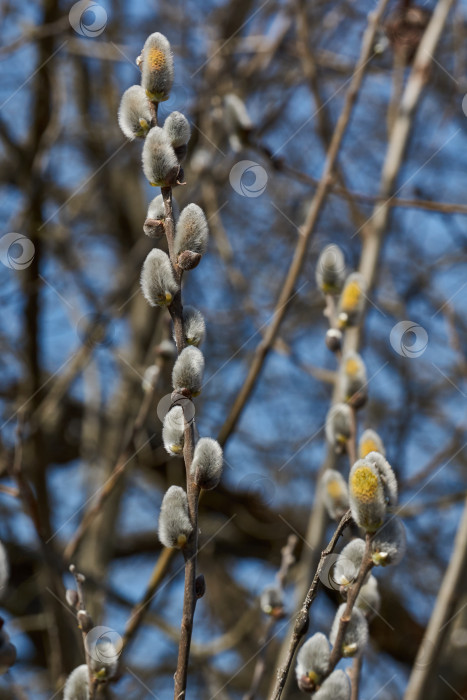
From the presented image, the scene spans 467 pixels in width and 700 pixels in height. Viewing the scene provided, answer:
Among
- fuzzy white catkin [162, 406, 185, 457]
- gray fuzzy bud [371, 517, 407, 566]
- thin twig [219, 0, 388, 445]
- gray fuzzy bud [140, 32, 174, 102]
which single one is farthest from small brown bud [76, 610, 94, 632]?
thin twig [219, 0, 388, 445]

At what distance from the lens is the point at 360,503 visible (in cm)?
72

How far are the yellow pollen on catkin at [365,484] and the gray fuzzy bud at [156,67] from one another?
415mm

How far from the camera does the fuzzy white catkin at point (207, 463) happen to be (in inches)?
28.4

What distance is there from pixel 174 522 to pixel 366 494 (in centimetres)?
16

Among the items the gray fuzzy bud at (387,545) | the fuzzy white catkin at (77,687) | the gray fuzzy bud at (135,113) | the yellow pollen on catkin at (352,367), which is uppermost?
the gray fuzzy bud at (135,113)

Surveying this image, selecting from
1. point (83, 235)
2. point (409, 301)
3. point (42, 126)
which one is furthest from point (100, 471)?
point (83, 235)

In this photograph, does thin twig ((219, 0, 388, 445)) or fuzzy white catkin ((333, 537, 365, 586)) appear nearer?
fuzzy white catkin ((333, 537, 365, 586))

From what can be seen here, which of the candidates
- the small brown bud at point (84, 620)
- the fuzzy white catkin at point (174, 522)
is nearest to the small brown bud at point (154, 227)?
the fuzzy white catkin at point (174, 522)

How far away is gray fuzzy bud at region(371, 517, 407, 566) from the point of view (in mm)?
765

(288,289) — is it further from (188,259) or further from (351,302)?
(188,259)

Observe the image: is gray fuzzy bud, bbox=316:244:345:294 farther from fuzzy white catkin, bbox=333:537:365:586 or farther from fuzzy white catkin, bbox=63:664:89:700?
fuzzy white catkin, bbox=63:664:89:700

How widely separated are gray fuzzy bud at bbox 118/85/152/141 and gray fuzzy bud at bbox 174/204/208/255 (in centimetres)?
13

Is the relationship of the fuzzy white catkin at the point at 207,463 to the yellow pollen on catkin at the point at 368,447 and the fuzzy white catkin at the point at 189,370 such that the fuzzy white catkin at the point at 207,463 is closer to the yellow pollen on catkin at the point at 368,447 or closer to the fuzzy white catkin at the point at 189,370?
the fuzzy white catkin at the point at 189,370

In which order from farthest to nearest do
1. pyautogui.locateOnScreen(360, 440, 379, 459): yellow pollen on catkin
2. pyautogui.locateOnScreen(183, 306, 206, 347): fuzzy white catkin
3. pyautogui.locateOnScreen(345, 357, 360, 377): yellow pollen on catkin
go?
pyautogui.locateOnScreen(345, 357, 360, 377): yellow pollen on catkin
pyautogui.locateOnScreen(360, 440, 379, 459): yellow pollen on catkin
pyautogui.locateOnScreen(183, 306, 206, 347): fuzzy white catkin
